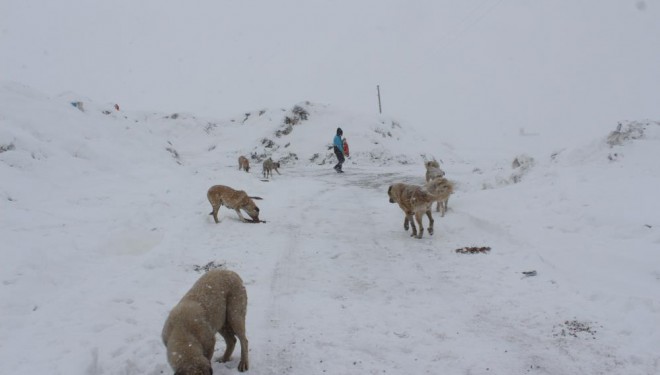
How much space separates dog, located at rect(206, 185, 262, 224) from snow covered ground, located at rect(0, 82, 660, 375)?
451 mm

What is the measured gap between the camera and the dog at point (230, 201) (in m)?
11.7

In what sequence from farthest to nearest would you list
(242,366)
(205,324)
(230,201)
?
(230,201) → (242,366) → (205,324)

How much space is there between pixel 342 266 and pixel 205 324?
417 cm

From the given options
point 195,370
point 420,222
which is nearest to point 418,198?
point 420,222

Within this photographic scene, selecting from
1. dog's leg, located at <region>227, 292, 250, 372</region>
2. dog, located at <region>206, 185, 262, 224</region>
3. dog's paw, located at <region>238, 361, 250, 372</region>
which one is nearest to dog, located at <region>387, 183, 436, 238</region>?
dog, located at <region>206, 185, 262, 224</region>

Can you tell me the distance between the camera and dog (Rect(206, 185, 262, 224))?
462 inches

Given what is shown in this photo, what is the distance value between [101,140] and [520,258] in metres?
16.4

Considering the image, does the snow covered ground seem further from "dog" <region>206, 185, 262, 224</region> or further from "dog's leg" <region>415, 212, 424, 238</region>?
"dog" <region>206, 185, 262, 224</region>

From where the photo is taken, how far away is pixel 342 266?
823cm

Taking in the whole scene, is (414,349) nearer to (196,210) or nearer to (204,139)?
(196,210)

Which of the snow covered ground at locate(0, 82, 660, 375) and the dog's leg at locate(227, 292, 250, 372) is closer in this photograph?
the dog's leg at locate(227, 292, 250, 372)

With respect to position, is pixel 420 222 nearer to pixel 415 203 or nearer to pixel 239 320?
pixel 415 203

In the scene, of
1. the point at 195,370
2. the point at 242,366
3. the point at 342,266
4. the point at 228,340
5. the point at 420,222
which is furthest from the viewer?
the point at 420,222

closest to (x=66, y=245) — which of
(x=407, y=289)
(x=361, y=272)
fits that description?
(x=361, y=272)
